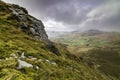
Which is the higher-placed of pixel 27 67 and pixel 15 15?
pixel 15 15

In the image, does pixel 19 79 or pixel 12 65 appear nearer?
pixel 19 79

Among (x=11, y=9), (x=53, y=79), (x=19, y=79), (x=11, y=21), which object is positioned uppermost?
(x=11, y=9)

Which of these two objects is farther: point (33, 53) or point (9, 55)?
point (33, 53)

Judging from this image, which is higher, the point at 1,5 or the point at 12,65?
the point at 1,5

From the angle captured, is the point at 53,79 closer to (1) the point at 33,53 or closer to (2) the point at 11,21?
(1) the point at 33,53

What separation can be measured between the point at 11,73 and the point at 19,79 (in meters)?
1.44

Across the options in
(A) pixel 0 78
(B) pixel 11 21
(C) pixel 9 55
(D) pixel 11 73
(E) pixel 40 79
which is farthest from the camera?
(B) pixel 11 21

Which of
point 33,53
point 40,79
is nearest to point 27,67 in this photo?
point 40,79

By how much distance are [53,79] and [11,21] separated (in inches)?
1573

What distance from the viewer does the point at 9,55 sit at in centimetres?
2831

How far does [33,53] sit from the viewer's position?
1390 inches

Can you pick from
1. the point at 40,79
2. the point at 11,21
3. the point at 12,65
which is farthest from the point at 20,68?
the point at 11,21

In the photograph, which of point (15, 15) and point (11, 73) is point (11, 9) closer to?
point (15, 15)

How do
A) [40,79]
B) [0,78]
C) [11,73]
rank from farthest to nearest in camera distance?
1. [40,79]
2. [11,73]
3. [0,78]
